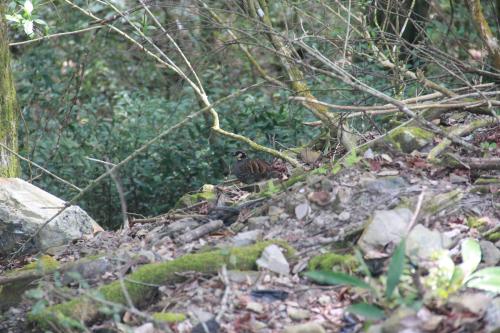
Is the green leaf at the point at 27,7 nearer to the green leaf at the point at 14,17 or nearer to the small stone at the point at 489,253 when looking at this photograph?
the green leaf at the point at 14,17

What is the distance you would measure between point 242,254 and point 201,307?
1.40 ft

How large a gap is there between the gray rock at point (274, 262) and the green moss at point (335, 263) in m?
0.13

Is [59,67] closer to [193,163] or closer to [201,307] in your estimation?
[193,163]

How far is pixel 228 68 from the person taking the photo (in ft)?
35.8

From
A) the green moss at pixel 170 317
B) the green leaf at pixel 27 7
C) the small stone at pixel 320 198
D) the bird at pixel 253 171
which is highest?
the green leaf at pixel 27 7

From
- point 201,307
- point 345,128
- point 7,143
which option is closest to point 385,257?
point 201,307

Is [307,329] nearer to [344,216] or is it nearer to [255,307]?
[255,307]

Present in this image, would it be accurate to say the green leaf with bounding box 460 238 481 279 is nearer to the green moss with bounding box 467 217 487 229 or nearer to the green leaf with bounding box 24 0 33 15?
the green moss with bounding box 467 217 487 229

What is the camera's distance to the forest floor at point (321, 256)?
3.78 metres

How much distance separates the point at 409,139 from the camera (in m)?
5.59

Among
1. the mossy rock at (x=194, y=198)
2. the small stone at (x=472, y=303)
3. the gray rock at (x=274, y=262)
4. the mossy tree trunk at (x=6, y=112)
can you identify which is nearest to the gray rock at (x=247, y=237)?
the gray rock at (x=274, y=262)

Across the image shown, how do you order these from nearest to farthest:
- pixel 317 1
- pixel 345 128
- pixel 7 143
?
1. pixel 345 128
2. pixel 7 143
3. pixel 317 1

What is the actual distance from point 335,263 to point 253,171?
1806 millimetres

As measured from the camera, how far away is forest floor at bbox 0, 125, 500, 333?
3.78 m
